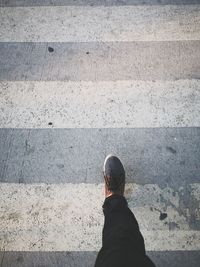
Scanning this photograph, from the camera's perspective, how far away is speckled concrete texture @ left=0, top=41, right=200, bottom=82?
3.71 m

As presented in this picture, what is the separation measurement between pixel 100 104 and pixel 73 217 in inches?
47.8

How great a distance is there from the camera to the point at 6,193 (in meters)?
3.10

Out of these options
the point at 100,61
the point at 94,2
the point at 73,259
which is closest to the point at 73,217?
the point at 73,259

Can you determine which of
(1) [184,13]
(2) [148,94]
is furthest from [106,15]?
(2) [148,94]

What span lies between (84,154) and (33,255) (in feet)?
3.37

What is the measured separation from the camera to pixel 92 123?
343cm

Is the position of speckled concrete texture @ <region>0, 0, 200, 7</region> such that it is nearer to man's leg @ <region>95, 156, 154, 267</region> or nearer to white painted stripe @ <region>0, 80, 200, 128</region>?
white painted stripe @ <region>0, 80, 200, 128</region>

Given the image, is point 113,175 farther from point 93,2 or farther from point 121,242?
point 93,2

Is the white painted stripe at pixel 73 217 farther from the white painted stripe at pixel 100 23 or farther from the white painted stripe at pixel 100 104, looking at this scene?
the white painted stripe at pixel 100 23

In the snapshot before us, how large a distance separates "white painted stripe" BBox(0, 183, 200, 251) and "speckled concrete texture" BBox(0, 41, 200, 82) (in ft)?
4.15

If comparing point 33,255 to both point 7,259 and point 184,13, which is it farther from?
point 184,13

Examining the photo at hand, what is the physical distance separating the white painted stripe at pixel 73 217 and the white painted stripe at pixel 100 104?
681 mm

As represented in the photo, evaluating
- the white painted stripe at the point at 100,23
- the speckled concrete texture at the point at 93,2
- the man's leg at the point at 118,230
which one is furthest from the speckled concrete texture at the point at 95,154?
the speckled concrete texture at the point at 93,2

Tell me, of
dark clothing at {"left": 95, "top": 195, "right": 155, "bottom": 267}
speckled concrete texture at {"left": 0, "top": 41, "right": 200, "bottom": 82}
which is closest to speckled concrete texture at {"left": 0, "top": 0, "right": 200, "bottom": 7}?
speckled concrete texture at {"left": 0, "top": 41, "right": 200, "bottom": 82}
